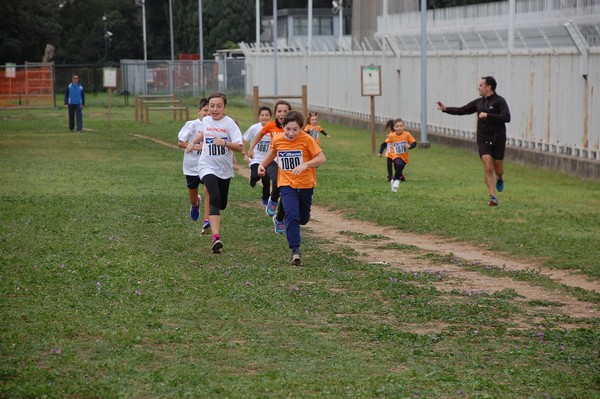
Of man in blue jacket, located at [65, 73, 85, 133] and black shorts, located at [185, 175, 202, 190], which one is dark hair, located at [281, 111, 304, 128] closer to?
black shorts, located at [185, 175, 202, 190]

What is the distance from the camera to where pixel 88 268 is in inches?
462

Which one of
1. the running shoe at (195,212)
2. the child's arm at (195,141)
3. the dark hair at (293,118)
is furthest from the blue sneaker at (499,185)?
the dark hair at (293,118)

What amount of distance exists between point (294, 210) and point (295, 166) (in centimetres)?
49

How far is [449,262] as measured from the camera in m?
13.0

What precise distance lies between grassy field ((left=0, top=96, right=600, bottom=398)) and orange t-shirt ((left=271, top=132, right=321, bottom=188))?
2.81 ft

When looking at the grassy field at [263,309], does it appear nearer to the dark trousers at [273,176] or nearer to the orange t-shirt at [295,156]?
the dark trousers at [273,176]

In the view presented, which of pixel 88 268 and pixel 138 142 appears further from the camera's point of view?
pixel 138 142

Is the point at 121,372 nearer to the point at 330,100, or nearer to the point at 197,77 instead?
the point at 330,100

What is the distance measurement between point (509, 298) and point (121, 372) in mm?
4426

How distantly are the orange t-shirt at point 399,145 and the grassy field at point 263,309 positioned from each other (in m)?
1.69

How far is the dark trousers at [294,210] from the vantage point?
12.6m

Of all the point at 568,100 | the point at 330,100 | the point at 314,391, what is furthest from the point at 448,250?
the point at 330,100

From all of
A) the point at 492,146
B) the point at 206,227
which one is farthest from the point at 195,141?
the point at 492,146

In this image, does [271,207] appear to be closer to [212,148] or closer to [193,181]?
[193,181]
